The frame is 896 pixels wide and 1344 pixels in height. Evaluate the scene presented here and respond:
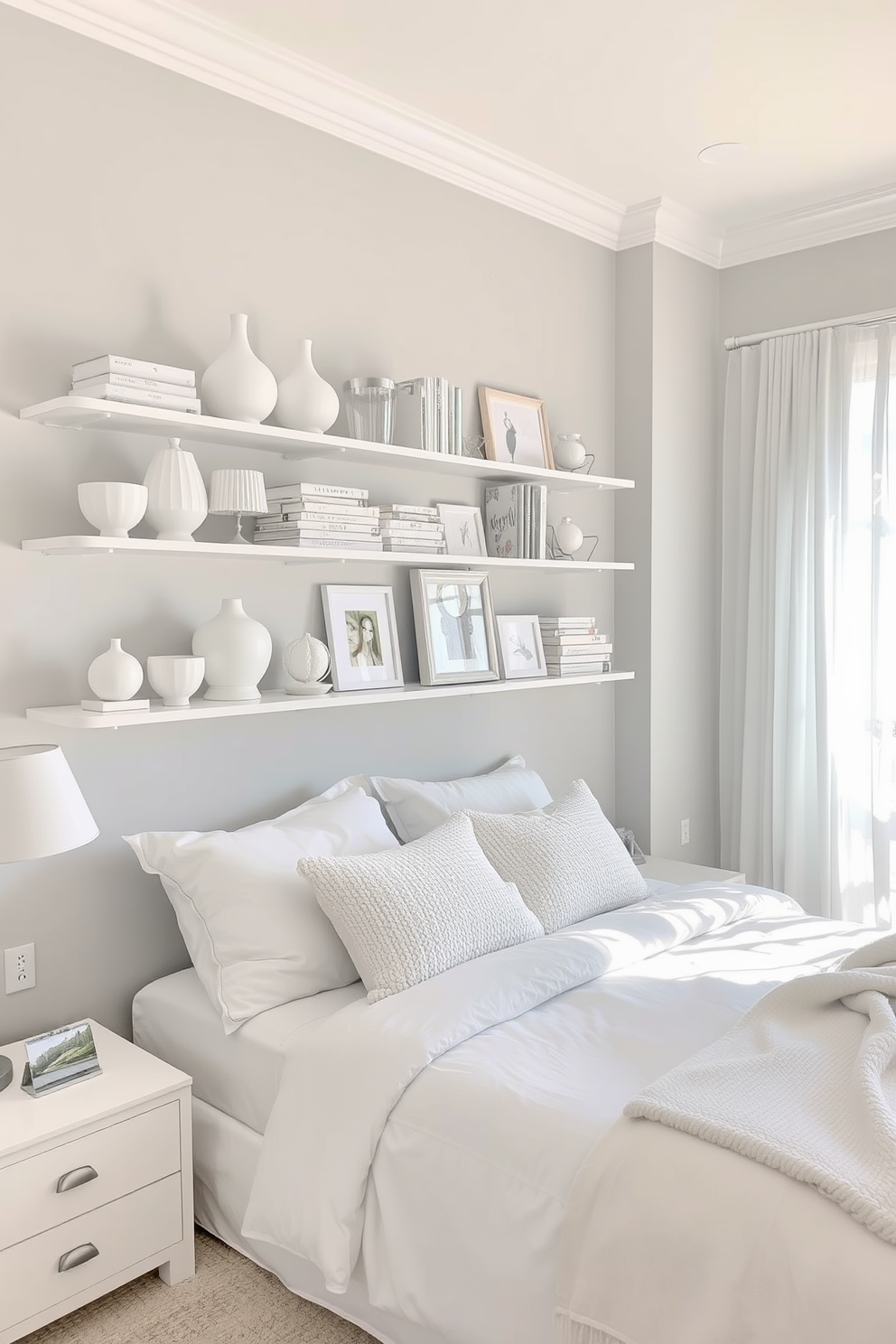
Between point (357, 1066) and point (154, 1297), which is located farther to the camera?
point (154, 1297)

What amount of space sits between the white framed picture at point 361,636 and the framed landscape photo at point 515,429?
0.66m

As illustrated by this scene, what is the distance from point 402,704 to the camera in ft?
10.4

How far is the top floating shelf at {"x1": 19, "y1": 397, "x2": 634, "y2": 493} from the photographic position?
2217mm

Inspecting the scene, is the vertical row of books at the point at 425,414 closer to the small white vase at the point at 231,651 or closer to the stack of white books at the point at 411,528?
the stack of white books at the point at 411,528

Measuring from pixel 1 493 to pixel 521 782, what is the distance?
1723 millimetres

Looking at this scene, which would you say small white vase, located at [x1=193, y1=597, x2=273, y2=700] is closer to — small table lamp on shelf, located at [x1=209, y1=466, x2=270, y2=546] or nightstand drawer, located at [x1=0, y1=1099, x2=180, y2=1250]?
small table lamp on shelf, located at [x1=209, y1=466, x2=270, y2=546]

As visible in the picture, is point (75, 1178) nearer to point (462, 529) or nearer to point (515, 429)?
point (462, 529)

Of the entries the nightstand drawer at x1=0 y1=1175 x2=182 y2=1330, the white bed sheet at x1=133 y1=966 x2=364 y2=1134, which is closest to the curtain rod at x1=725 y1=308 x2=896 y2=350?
the white bed sheet at x1=133 y1=966 x2=364 y2=1134

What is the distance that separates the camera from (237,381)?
2.48 metres

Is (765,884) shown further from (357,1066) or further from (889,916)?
(357,1066)

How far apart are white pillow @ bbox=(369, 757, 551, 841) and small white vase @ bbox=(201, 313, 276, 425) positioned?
1.09 metres

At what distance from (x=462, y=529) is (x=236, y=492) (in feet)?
3.20

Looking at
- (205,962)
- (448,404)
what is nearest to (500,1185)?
(205,962)

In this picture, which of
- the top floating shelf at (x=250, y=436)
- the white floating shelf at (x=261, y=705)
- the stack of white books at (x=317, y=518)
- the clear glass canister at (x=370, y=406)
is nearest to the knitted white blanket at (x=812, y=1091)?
the white floating shelf at (x=261, y=705)
